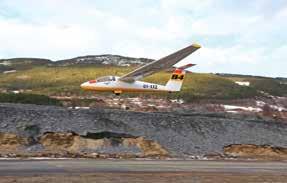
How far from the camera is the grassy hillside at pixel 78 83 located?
101 meters

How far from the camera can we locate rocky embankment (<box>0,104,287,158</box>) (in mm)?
34406

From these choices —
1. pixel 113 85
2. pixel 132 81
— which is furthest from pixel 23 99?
pixel 132 81

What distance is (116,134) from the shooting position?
36906 millimetres

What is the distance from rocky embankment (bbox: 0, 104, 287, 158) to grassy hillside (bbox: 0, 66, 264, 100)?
147 ft

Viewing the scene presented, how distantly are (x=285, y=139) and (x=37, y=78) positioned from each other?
304 ft

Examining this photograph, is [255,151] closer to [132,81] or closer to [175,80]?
[175,80]

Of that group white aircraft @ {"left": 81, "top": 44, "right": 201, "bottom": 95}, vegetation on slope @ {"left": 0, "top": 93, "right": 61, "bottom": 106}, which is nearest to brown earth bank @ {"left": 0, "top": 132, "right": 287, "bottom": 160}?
white aircraft @ {"left": 81, "top": 44, "right": 201, "bottom": 95}

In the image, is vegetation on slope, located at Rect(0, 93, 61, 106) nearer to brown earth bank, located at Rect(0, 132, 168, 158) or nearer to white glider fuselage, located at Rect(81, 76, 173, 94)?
white glider fuselage, located at Rect(81, 76, 173, 94)

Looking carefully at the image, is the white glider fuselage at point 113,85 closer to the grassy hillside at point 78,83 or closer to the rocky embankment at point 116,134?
the rocky embankment at point 116,134

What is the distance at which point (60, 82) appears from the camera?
121m

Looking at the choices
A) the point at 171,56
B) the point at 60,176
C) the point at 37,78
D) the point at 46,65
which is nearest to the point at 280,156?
the point at 171,56

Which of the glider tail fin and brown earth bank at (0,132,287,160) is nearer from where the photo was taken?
brown earth bank at (0,132,287,160)

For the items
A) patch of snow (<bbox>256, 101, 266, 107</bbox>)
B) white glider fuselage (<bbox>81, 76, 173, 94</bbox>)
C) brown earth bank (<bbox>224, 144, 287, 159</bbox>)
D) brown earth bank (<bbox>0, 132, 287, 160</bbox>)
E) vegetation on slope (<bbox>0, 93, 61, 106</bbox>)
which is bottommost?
brown earth bank (<bbox>224, 144, 287, 159</bbox>)

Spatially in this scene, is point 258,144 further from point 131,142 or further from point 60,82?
point 60,82
